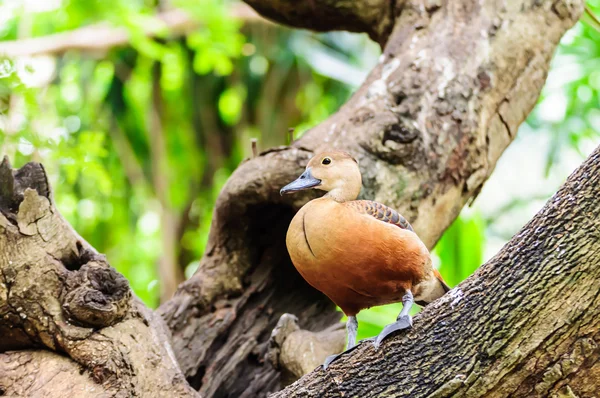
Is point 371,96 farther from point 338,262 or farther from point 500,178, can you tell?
point 500,178

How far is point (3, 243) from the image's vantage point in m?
2.45

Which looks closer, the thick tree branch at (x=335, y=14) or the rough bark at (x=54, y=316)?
the rough bark at (x=54, y=316)

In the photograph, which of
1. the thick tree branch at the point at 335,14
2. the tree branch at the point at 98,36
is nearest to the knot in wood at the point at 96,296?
the thick tree branch at the point at 335,14

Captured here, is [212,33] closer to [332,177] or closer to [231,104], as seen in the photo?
[231,104]

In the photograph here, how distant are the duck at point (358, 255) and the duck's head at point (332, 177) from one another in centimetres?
5

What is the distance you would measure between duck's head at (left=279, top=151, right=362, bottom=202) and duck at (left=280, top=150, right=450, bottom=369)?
0.17 ft

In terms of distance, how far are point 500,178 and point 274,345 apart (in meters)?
4.93

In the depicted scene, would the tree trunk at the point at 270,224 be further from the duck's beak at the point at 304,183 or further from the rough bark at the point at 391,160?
the duck's beak at the point at 304,183

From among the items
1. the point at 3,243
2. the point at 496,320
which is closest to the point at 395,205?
the point at 496,320

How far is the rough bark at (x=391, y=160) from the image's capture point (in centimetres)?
319

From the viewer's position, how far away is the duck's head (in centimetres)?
264

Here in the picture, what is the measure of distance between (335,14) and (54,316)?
7.99 feet

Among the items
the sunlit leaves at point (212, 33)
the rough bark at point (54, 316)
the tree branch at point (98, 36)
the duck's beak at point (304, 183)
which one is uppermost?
the duck's beak at point (304, 183)

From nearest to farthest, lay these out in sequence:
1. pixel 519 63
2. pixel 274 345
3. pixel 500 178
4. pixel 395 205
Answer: pixel 274 345 → pixel 395 205 → pixel 519 63 → pixel 500 178
